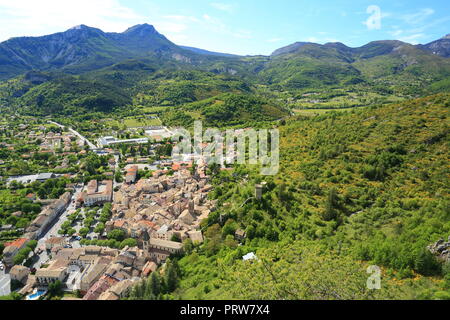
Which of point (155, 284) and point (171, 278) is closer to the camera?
point (155, 284)

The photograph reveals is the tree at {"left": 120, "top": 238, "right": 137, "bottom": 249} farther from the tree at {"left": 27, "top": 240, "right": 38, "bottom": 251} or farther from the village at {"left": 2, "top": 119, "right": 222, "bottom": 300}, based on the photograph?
the tree at {"left": 27, "top": 240, "right": 38, "bottom": 251}

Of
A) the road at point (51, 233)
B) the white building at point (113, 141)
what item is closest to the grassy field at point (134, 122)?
the white building at point (113, 141)

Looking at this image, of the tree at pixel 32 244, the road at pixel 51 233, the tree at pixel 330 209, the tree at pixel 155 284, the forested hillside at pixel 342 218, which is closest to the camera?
the forested hillside at pixel 342 218

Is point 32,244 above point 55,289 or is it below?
above

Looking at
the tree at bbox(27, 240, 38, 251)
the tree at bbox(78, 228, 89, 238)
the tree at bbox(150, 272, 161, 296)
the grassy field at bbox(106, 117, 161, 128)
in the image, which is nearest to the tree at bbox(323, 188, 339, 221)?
the tree at bbox(150, 272, 161, 296)

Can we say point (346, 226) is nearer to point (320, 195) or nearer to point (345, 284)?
point (320, 195)

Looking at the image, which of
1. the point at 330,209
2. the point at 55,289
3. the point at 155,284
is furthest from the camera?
the point at 330,209

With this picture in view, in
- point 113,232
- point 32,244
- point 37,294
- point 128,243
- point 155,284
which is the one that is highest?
point 155,284

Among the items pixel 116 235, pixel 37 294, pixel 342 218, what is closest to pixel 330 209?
pixel 342 218

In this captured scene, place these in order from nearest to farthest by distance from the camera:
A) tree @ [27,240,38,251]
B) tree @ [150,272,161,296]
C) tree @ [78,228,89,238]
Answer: tree @ [150,272,161,296], tree @ [27,240,38,251], tree @ [78,228,89,238]

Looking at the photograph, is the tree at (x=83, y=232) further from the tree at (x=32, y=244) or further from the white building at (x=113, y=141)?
the white building at (x=113, y=141)

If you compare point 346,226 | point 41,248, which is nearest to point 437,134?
point 346,226

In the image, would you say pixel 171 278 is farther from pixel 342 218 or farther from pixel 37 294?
pixel 342 218
